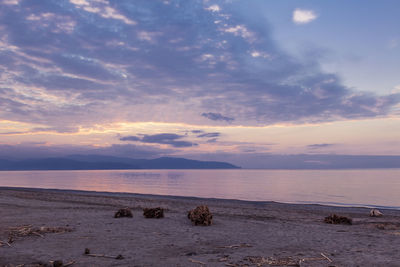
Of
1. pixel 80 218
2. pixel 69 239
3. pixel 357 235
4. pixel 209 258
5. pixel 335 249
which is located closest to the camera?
pixel 209 258

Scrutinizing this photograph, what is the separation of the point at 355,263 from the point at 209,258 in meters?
3.90

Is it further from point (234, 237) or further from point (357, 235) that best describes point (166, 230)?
point (357, 235)

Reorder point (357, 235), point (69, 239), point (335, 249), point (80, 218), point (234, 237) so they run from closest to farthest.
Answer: point (335, 249) < point (69, 239) < point (234, 237) < point (357, 235) < point (80, 218)

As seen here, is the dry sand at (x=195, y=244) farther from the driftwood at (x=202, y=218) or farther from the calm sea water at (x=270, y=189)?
the calm sea water at (x=270, y=189)

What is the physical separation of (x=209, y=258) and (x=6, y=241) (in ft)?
22.7

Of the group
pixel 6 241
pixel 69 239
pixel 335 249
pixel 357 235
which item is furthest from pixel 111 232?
pixel 357 235

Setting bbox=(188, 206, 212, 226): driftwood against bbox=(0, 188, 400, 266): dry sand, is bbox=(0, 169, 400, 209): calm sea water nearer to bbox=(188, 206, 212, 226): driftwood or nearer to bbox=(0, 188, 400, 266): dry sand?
bbox=(0, 188, 400, 266): dry sand

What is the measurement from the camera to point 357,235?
1323 cm

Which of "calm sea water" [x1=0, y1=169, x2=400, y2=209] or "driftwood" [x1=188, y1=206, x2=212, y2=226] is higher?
"driftwood" [x1=188, y1=206, x2=212, y2=226]

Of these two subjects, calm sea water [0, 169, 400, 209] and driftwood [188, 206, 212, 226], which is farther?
calm sea water [0, 169, 400, 209]

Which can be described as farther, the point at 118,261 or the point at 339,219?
the point at 339,219

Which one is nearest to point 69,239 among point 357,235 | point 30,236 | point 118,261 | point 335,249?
point 30,236

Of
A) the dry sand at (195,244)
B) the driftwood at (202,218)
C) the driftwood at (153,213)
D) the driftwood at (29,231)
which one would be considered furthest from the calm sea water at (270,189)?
the driftwood at (29,231)

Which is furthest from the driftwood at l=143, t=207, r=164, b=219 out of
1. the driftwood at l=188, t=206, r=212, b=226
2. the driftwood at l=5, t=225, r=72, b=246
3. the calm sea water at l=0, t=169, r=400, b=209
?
the calm sea water at l=0, t=169, r=400, b=209
